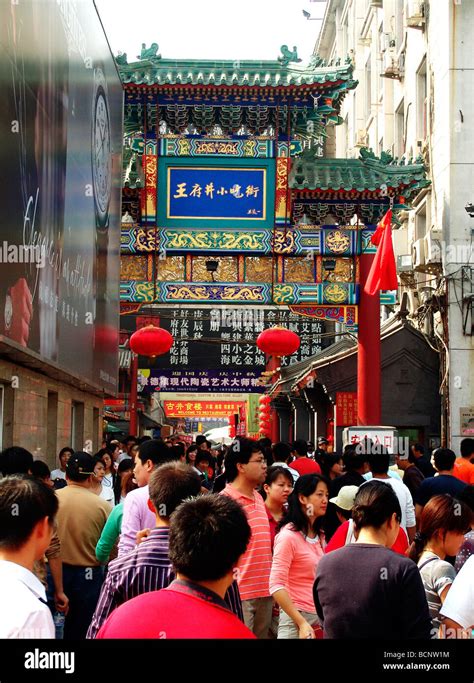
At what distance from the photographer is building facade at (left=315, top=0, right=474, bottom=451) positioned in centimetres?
2092

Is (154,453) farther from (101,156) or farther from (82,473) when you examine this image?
(101,156)

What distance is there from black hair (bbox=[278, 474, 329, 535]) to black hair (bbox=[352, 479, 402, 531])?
150cm

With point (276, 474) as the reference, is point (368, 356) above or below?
above

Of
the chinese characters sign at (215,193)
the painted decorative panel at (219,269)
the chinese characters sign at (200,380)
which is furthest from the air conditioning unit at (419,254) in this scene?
the chinese characters sign at (200,380)

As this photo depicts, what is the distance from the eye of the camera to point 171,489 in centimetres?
489

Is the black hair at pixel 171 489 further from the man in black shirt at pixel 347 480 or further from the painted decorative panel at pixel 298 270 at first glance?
the painted decorative panel at pixel 298 270

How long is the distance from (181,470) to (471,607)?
1411 millimetres

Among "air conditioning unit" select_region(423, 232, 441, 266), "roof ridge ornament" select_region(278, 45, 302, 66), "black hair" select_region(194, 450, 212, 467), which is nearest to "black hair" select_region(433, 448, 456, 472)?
"black hair" select_region(194, 450, 212, 467)

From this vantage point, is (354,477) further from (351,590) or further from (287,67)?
(287,67)

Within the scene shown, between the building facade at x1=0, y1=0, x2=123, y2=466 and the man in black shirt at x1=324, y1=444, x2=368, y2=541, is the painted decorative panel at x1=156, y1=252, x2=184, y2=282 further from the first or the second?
the man in black shirt at x1=324, y1=444, x2=368, y2=541

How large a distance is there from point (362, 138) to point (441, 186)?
11464mm

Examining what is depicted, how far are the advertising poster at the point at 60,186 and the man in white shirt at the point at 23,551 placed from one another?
588 centimetres

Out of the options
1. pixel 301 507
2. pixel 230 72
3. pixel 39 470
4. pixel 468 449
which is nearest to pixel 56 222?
pixel 39 470

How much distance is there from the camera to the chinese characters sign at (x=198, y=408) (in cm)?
4138
